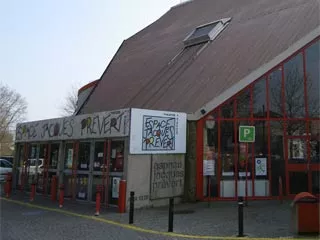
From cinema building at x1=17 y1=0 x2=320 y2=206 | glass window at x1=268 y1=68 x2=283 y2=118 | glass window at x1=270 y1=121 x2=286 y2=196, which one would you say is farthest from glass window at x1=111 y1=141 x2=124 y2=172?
glass window at x1=268 y1=68 x2=283 y2=118

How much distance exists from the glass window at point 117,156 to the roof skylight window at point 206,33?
873 cm

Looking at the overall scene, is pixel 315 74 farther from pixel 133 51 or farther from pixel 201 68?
pixel 133 51

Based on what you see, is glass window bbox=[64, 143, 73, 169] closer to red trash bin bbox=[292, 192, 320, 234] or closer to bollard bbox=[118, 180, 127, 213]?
bollard bbox=[118, 180, 127, 213]

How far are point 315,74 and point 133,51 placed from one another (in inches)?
565

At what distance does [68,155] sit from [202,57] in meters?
7.83

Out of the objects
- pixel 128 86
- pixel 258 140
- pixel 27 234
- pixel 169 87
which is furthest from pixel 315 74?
pixel 27 234

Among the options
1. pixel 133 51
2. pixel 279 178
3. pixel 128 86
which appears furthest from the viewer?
pixel 133 51

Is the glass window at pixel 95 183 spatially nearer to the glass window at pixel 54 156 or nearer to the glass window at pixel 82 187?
the glass window at pixel 82 187

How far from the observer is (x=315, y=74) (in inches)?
598

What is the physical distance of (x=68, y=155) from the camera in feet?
53.3

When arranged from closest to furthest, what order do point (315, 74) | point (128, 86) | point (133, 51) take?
point (315, 74) → point (128, 86) → point (133, 51)

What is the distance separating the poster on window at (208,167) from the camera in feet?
46.9

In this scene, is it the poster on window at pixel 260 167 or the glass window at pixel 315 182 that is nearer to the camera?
the glass window at pixel 315 182

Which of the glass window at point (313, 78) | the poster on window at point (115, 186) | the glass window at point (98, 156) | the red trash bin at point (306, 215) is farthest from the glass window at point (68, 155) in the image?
the red trash bin at point (306, 215)
